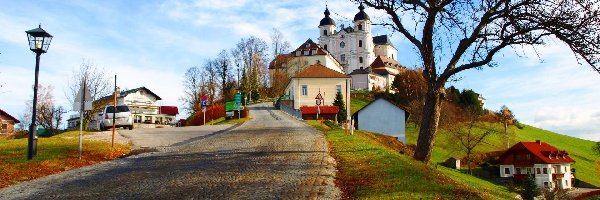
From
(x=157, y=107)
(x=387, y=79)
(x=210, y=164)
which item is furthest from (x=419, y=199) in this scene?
(x=387, y=79)

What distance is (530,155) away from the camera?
59.2 metres

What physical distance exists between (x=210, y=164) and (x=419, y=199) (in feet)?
20.5

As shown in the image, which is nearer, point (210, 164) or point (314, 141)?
point (210, 164)

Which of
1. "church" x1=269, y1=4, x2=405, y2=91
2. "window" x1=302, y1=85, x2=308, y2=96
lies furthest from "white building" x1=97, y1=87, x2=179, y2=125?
"window" x1=302, y1=85, x2=308, y2=96

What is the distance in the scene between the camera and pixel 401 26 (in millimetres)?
16328

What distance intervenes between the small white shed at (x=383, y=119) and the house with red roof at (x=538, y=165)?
1500 cm

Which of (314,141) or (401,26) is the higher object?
(401,26)

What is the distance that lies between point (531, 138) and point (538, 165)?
23.9 m

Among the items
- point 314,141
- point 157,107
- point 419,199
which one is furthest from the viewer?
point 157,107

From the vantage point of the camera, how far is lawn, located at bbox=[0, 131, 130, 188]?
488 inches

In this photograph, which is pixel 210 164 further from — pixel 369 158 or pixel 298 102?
pixel 298 102

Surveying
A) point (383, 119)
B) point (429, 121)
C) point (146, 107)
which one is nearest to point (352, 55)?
point (146, 107)

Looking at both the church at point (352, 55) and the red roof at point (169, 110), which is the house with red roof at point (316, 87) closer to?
the red roof at point (169, 110)

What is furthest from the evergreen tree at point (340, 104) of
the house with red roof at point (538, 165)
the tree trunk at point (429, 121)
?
the tree trunk at point (429, 121)
